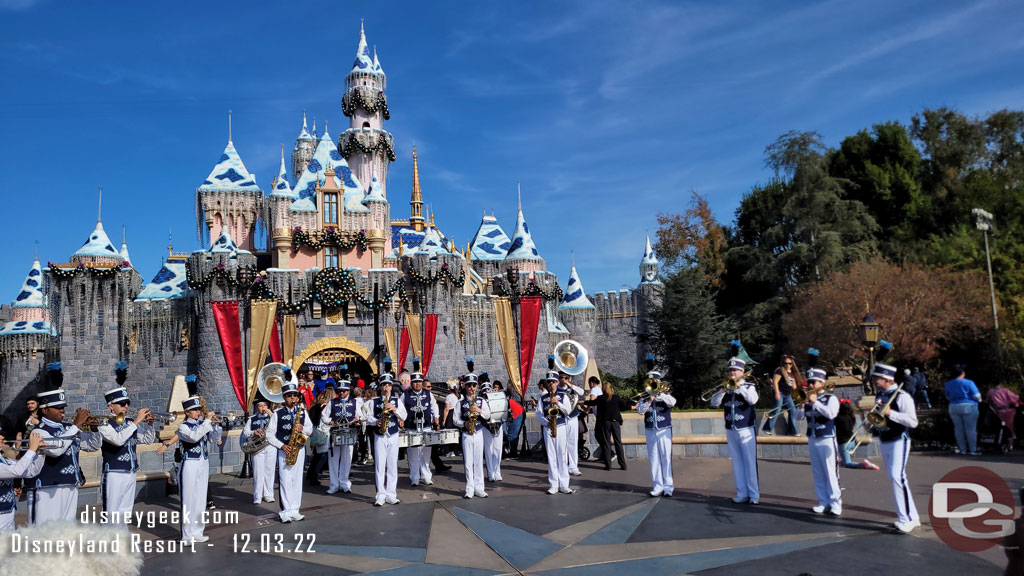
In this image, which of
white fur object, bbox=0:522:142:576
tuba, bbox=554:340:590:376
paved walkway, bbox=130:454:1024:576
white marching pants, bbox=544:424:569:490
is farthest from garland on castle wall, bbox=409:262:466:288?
white fur object, bbox=0:522:142:576

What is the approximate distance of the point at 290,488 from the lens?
8.73m

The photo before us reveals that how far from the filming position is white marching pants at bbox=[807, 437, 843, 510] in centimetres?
791

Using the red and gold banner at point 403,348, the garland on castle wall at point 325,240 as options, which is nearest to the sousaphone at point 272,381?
the red and gold banner at point 403,348

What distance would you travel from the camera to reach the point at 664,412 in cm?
970

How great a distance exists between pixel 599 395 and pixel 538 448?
2.76m

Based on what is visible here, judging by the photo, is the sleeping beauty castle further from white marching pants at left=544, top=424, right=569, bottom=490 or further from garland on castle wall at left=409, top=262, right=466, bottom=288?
white marching pants at left=544, top=424, right=569, bottom=490

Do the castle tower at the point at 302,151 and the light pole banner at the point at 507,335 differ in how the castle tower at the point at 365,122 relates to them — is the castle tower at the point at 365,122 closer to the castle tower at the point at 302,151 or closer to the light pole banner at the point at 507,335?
the castle tower at the point at 302,151

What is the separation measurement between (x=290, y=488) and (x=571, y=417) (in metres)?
4.71

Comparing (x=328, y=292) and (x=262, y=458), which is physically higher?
(x=328, y=292)

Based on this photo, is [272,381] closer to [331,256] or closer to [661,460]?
[661,460]

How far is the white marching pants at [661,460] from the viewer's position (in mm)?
9500

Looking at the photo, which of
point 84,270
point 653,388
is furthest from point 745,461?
point 84,270

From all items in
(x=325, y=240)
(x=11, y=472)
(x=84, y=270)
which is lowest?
(x=11, y=472)

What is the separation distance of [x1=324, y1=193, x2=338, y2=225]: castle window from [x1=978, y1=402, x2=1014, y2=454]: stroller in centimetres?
2635
